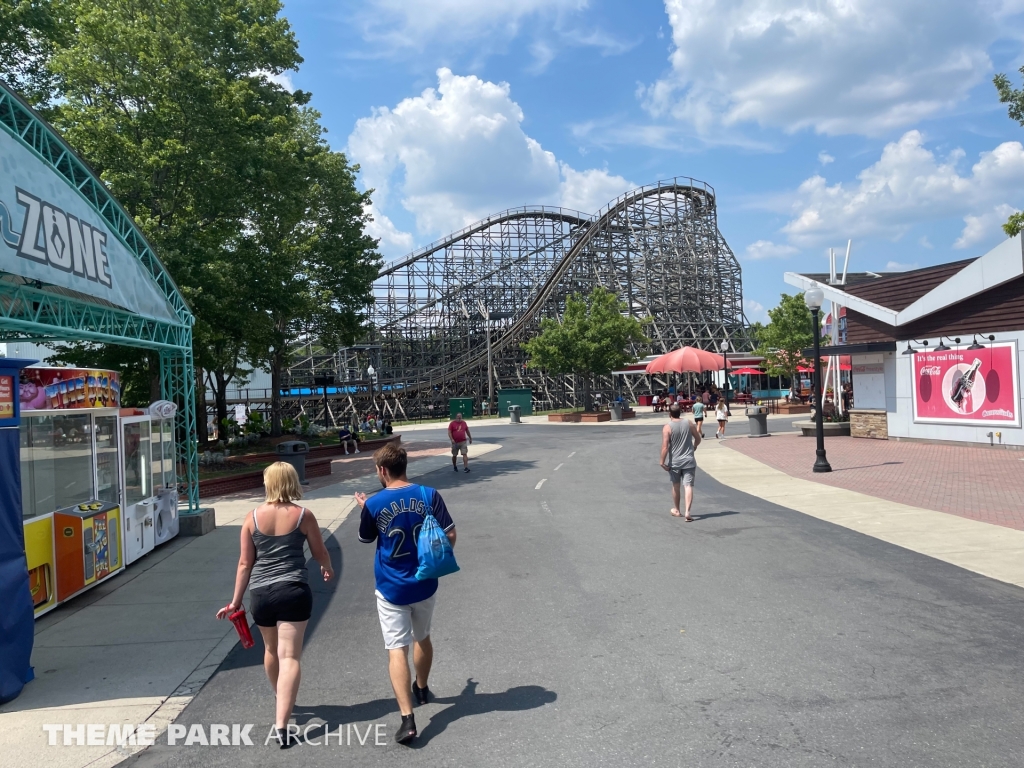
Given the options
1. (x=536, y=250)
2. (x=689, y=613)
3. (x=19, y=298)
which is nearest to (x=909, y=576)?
(x=689, y=613)

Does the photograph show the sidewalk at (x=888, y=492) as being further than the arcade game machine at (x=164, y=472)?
No

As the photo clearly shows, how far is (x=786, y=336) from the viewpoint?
129 feet

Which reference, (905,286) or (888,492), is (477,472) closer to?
(888,492)

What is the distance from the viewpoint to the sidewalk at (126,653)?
4.69 m

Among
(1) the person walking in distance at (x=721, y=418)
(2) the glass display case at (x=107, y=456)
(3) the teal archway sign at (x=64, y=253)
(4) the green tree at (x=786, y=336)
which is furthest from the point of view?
(4) the green tree at (x=786, y=336)

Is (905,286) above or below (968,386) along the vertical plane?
above

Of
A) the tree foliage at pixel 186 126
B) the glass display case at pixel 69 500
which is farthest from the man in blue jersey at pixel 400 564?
the tree foliage at pixel 186 126

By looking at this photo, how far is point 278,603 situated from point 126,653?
2.64 metres

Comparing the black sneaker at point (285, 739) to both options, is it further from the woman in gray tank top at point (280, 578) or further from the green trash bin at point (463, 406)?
the green trash bin at point (463, 406)

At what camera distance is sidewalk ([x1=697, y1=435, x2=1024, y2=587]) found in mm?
8445

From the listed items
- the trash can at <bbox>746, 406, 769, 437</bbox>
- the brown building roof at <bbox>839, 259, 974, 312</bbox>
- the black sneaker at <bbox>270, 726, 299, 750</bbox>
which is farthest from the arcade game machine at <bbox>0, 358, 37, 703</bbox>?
the trash can at <bbox>746, 406, 769, 437</bbox>

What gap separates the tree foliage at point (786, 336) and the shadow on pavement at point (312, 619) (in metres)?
32.7

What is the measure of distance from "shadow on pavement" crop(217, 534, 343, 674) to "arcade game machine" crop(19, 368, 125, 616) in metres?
2.15

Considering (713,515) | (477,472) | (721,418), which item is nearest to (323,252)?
(477,472)
